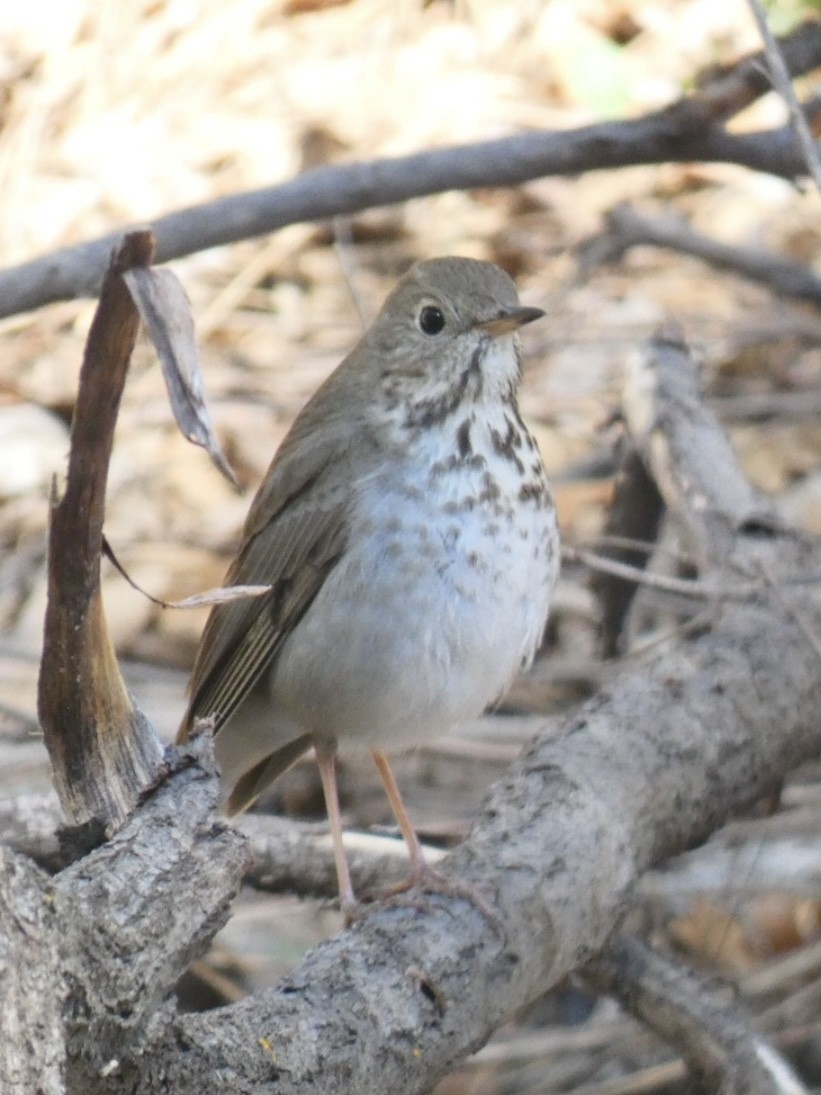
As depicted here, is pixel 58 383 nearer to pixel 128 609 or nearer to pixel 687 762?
pixel 128 609

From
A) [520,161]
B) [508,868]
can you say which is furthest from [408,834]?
[520,161]

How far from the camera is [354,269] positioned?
695 centimetres

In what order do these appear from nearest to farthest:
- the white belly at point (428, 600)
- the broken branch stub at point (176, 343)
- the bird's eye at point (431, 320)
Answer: the broken branch stub at point (176, 343)
the white belly at point (428, 600)
the bird's eye at point (431, 320)

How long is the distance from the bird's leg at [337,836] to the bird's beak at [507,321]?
3.07 ft

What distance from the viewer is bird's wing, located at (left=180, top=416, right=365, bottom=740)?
3496 millimetres

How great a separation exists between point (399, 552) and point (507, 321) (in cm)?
54

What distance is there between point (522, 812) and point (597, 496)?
2.63m

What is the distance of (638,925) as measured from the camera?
441 cm

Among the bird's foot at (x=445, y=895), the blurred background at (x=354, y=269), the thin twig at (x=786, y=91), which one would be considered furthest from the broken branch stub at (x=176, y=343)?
the blurred background at (x=354, y=269)

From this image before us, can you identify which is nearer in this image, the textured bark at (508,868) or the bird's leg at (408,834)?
the textured bark at (508,868)

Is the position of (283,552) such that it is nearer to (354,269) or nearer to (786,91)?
(786,91)

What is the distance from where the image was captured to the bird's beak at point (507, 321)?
3.47m

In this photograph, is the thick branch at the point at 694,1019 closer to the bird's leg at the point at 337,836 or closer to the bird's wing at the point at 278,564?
the bird's leg at the point at 337,836

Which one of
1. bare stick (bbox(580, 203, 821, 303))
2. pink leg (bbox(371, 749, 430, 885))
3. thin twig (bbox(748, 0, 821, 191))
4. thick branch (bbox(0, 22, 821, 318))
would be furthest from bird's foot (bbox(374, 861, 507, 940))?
bare stick (bbox(580, 203, 821, 303))
